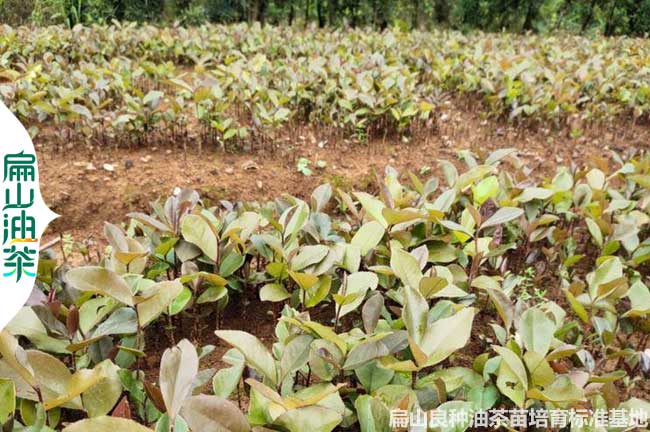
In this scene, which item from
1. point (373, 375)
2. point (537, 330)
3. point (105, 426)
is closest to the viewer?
point (105, 426)

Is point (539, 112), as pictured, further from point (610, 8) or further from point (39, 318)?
point (610, 8)

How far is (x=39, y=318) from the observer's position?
4.77ft

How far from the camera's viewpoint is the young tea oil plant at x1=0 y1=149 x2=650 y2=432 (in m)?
1.23

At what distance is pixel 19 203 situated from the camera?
1388mm

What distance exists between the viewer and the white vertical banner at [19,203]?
133cm

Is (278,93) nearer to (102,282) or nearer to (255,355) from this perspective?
(102,282)

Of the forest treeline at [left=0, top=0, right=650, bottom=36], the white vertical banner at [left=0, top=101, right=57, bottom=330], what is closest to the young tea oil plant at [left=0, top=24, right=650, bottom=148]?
the white vertical banner at [left=0, top=101, right=57, bottom=330]

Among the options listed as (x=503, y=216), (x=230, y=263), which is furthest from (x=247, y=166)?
(x=503, y=216)

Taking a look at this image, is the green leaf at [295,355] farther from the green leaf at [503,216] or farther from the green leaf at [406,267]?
the green leaf at [503,216]

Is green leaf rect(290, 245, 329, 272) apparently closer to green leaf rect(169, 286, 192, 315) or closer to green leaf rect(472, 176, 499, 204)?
green leaf rect(169, 286, 192, 315)

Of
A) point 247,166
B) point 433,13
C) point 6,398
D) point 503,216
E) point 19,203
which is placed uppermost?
point 433,13

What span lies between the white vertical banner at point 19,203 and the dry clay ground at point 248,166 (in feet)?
6.40

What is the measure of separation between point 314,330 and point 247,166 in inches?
107

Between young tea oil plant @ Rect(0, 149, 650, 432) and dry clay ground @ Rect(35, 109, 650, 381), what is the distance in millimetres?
1344
